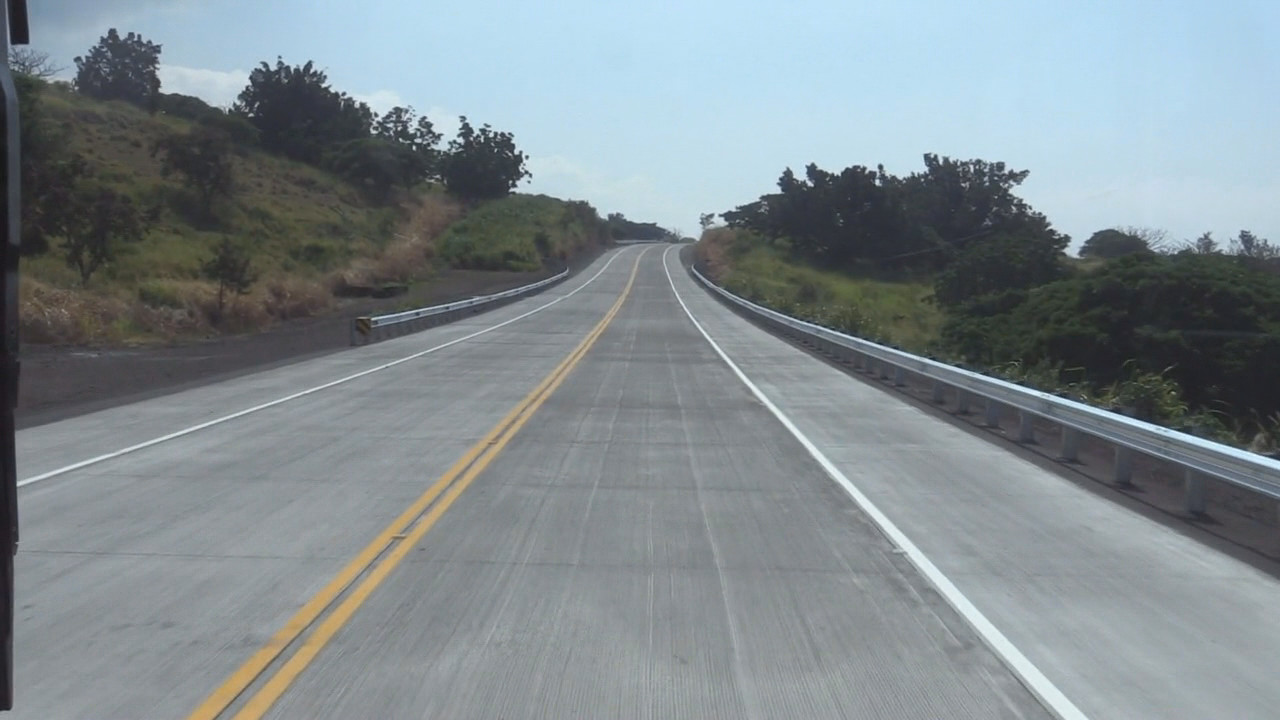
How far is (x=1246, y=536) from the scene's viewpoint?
11836 mm

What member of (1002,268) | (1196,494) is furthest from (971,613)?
(1002,268)

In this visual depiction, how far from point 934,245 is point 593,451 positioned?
282 feet

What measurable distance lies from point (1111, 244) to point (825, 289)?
4580 centimetres

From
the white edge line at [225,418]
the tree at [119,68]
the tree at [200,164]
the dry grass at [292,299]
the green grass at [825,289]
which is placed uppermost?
the tree at [119,68]

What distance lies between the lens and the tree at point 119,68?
126 meters

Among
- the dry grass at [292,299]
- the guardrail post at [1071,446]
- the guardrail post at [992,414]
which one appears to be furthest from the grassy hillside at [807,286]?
the guardrail post at [1071,446]

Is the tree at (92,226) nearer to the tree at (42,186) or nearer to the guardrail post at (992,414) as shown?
the tree at (42,186)

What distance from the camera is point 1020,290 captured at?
177ft

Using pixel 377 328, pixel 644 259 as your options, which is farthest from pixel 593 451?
pixel 644 259

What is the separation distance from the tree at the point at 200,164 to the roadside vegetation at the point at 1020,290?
30.2 m

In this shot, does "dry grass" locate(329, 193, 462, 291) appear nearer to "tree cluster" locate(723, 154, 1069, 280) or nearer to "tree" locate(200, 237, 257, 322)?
"tree" locate(200, 237, 257, 322)

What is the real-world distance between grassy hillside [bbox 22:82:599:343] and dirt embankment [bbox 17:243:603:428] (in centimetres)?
222

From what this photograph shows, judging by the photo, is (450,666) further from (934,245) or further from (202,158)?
(934,245)

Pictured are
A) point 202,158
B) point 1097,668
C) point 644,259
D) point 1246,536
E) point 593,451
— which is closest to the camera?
point 1097,668
